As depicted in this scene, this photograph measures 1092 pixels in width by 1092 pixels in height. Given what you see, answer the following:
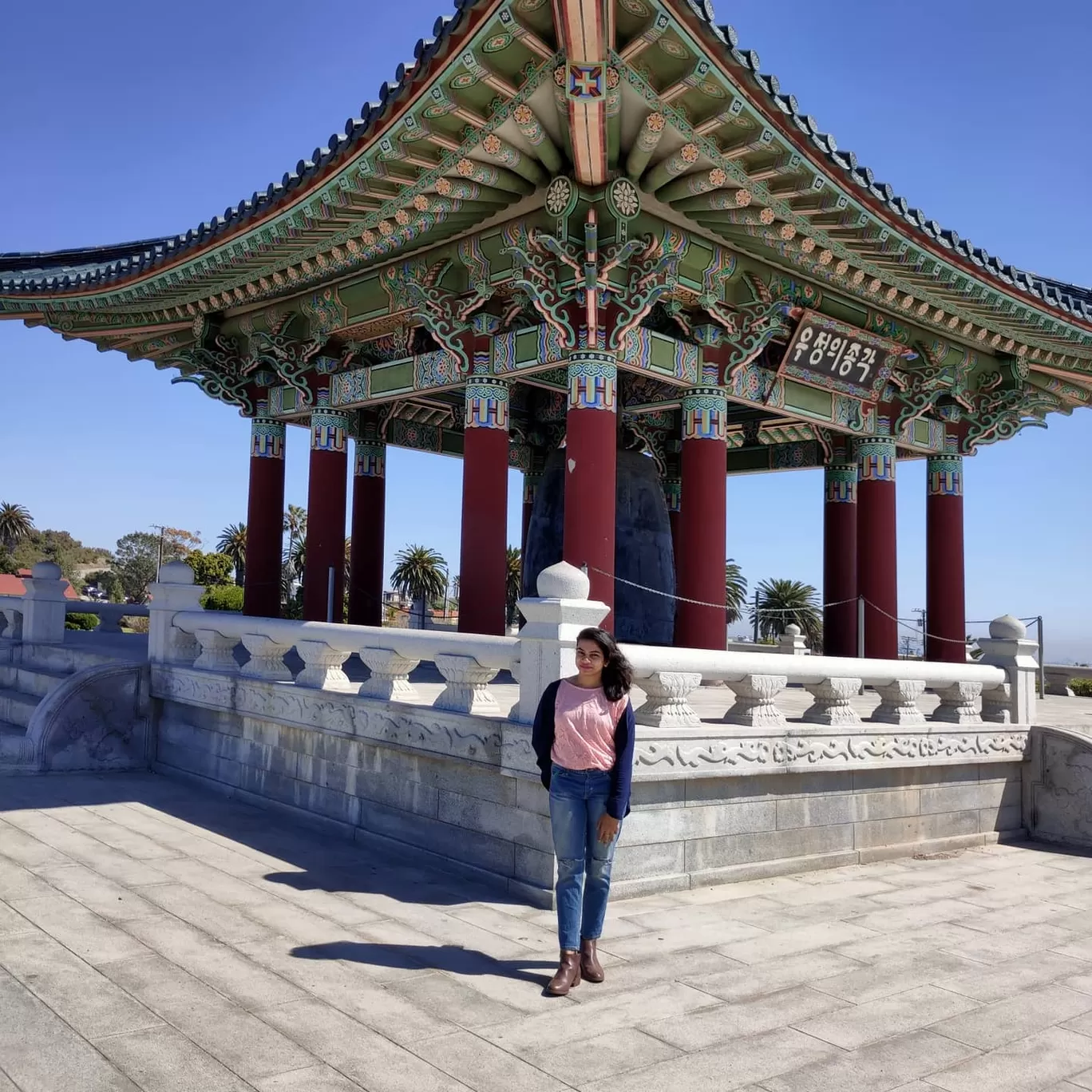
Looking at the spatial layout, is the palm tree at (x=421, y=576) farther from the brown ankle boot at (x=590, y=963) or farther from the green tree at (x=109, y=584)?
the brown ankle boot at (x=590, y=963)

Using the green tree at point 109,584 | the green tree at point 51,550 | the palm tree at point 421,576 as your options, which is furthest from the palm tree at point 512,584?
the green tree at point 51,550

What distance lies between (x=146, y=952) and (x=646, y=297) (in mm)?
7392

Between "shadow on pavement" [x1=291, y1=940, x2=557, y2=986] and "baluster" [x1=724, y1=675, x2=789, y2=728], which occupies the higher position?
"baluster" [x1=724, y1=675, x2=789, y2=728]

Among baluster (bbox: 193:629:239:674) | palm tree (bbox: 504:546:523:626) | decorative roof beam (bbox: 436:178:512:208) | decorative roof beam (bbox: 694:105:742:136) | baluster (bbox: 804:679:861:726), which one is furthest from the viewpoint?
palm tree (bbox: 504:546:523:626)

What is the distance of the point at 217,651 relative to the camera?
10.0 meters

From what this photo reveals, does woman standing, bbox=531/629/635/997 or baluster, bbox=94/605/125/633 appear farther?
baluster, bbox=94/605/125/633

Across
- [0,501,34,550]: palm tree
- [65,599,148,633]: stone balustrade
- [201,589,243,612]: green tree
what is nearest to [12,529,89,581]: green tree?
[0,501,34,550]: palm tree

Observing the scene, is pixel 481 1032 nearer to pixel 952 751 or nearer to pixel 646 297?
pixel 952 751

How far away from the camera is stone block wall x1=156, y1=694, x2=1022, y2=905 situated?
21.6 feet

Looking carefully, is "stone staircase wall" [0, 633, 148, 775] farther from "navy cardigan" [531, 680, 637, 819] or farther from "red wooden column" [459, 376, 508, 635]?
"navy cardigan" [531, 680, 637, 819]

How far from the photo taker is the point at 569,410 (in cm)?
1005

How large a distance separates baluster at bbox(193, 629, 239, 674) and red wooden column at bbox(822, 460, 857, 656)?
9266mm

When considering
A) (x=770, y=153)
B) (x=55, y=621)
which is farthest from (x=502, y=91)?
(x=55, y=621)

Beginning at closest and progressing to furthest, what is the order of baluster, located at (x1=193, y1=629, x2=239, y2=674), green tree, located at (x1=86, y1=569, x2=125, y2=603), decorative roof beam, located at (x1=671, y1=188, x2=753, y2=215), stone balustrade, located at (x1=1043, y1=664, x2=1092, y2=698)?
decorative roof beam, located at (x1=671, y1=188, x2=753, y2=215)
baluster, located at (x1=193, y1=629, x2=239, y2=674)
stone balustrade, located at (x1=1043, y1=664, x2=1092, y2=698)
green tree, located at (x1=86, y1=569, x2=125, y2=603)
